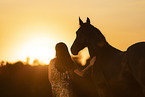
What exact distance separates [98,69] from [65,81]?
1126mm

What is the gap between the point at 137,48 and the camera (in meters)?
5.90

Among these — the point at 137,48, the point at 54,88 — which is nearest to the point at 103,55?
the point at 137,48

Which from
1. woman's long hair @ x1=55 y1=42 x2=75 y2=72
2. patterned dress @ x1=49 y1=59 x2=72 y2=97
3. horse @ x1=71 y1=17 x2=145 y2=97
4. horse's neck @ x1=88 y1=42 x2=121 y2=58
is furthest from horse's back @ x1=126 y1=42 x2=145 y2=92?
patterned dress @ x1=49 y1=59 x2=72 y2=97

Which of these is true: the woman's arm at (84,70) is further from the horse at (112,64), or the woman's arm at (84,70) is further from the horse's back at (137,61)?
the horse's back at (137,61)

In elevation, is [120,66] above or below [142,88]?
above

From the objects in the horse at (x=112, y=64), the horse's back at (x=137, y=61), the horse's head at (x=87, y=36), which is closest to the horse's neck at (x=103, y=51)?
the horse at (x=112, y=64)

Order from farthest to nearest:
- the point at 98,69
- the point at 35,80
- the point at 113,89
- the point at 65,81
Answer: the point at 35,80
the point at 65,81
the point at 98,69
the point at 113,89

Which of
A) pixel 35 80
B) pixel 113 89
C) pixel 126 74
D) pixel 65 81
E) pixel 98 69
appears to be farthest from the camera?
pixel 35 80

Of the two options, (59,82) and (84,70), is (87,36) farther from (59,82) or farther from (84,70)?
(59,82)

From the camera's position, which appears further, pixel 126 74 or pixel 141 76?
pixel 126 74

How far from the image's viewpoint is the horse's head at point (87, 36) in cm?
728

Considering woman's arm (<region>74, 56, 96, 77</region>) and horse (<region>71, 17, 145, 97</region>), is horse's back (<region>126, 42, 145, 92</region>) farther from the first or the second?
woman's arm (<region>74, 56, 96, 77</region>)

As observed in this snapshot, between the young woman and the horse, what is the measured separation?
382 millimetres

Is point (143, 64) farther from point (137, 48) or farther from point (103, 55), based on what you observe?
point (103, 55)
